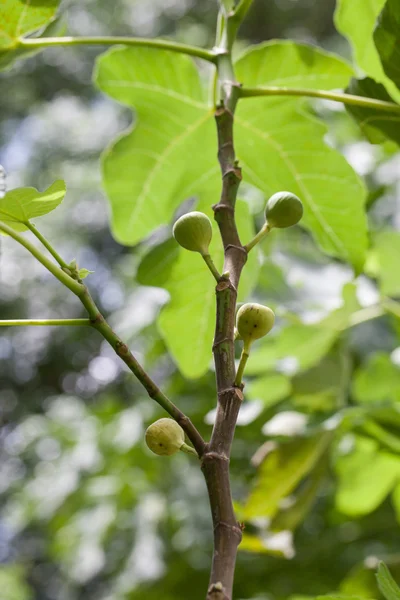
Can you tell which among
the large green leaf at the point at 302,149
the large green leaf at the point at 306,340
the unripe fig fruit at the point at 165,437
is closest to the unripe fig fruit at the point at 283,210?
the unripe fig fruit at the point at 165,437

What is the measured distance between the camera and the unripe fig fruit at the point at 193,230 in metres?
0.63

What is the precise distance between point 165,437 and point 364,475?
1.27 meters

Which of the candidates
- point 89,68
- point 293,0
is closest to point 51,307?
point 89,68

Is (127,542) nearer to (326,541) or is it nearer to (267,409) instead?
(326,541)

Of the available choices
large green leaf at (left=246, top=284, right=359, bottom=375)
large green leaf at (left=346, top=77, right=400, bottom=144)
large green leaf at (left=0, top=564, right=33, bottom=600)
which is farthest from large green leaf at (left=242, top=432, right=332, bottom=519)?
large green leaf at (left=0, top=564, right=33, bottom=600)

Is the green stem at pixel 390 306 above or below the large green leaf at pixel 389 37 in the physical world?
above

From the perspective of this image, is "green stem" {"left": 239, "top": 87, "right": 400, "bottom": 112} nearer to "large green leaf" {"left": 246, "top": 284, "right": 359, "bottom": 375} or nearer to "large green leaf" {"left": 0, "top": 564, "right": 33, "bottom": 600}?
"large green leaf" {"left": 246, "top": 284, "right": 359, "bottom": 375}

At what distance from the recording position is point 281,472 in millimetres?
1400

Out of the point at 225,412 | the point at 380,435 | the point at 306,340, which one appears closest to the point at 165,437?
the point at 225,412

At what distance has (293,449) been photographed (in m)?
1.42

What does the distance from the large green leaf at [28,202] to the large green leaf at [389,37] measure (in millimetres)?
475

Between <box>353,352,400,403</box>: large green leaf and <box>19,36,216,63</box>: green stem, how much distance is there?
2.96 feet

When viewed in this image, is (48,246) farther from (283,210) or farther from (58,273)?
(283,210)

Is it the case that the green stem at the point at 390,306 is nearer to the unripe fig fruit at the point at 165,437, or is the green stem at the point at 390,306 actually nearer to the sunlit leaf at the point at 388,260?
the sunlit leaf at the point at 388,260
